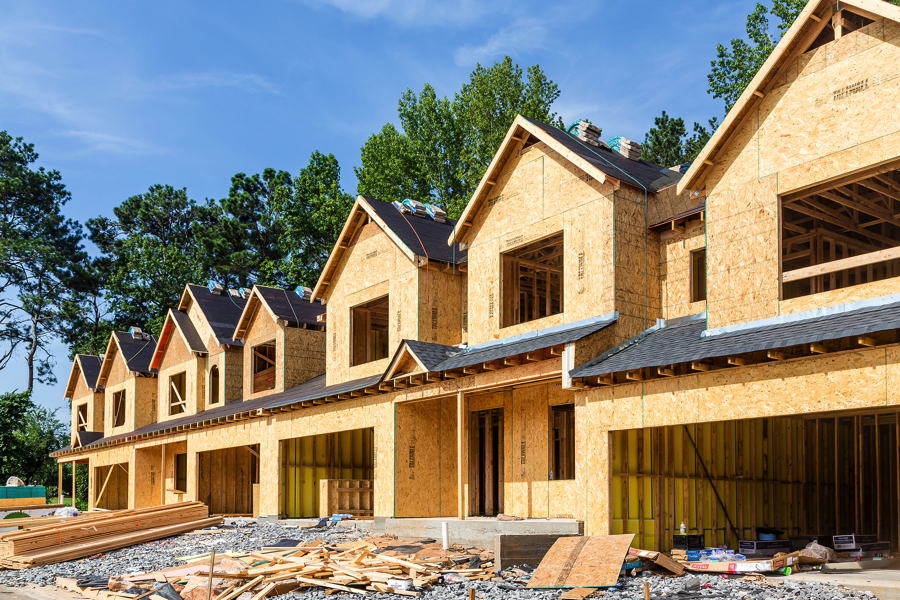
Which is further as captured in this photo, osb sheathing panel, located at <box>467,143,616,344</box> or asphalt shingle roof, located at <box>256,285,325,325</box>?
asphalt shingle roof, located at <box>256,285,325,325</box>

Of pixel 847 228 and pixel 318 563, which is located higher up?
pixel 847 228

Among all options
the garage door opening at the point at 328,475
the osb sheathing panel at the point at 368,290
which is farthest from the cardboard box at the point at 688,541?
the garage door opening at the point at 328,475

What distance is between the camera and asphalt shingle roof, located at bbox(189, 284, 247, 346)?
113 feet

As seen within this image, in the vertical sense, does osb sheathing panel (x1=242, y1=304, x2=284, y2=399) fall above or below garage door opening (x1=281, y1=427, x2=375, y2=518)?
above

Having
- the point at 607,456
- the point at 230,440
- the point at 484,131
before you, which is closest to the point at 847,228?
the point at 607,456

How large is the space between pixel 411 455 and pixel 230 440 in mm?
10298

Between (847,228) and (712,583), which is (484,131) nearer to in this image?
(847,228)

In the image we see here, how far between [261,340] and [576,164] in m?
17.0

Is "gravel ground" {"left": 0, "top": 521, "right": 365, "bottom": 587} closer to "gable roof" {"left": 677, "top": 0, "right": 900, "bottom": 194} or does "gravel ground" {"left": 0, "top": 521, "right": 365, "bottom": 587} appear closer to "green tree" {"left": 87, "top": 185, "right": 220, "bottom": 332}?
"gable roof" {"left": 677, "top": 0, "right": 900, "bottom": 194}

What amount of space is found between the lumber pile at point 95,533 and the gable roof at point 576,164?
492 inches

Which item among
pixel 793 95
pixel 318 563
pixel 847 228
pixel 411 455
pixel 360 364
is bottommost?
pixel 318 563

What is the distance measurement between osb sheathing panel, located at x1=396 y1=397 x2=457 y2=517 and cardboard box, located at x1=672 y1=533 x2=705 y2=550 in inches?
289

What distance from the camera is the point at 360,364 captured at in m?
25.3

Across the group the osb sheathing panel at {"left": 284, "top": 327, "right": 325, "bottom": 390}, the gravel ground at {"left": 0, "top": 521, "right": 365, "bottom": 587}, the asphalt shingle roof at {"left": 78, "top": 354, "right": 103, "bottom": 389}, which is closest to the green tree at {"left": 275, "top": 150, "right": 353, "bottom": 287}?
the asphalt shingle roof at {"left": 78, "top": 354, "right": 103, "bottom": 389}
